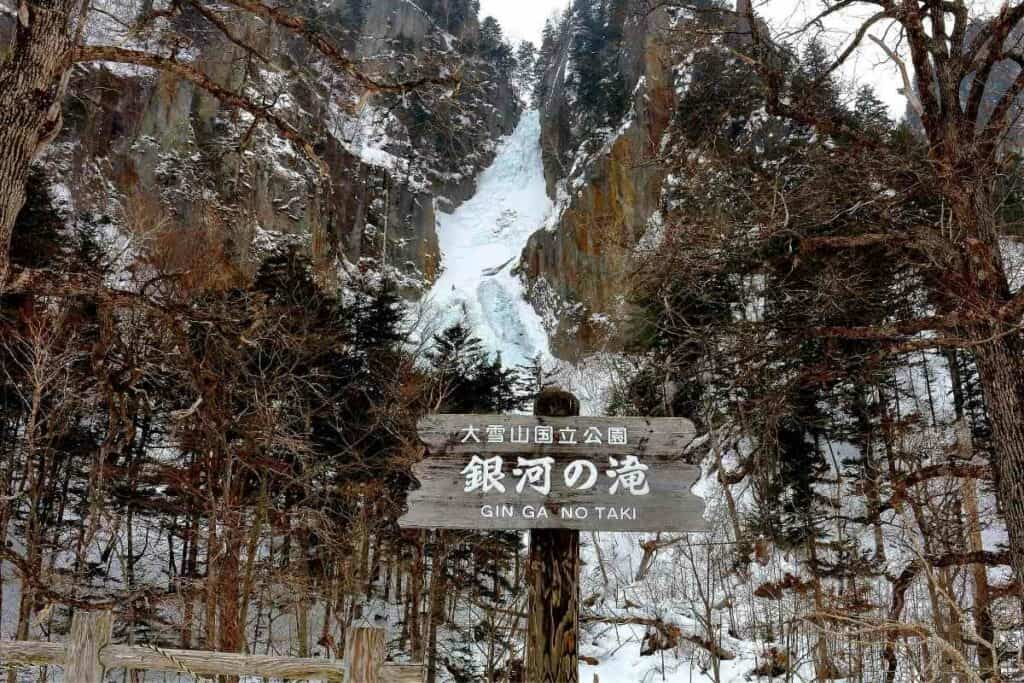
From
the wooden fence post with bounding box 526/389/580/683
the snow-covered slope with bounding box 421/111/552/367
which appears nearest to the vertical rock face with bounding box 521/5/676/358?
the snow-covered slope with bounding box 421/111/552/367

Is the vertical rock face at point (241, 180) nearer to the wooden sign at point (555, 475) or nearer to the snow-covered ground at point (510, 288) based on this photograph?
the snow-covered ground at point (510, 288)

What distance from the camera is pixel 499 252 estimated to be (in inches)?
Result: 1640

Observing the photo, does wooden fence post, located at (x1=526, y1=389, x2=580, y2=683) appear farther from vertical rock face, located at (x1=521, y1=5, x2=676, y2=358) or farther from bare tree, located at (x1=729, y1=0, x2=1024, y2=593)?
vertical rock face, located at (x1=521, y1=5, x2=676, y2=358)

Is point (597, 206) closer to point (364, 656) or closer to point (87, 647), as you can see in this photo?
point (87, 647)

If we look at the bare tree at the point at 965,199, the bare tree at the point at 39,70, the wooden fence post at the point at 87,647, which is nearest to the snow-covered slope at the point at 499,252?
the bare tree at the point at 965,199

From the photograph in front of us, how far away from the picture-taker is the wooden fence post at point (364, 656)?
3.08 m

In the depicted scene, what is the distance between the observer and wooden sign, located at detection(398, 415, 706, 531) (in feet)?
9.98

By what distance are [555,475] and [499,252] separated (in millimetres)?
39050

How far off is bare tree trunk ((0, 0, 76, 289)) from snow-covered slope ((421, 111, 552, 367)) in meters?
25.3

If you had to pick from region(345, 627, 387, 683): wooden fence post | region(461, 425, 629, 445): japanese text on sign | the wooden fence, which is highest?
region(461, 425, 629, 445): japanese text on sign

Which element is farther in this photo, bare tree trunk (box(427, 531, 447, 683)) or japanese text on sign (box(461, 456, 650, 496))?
bare tree trunk (box(427, 531, 447, 683))

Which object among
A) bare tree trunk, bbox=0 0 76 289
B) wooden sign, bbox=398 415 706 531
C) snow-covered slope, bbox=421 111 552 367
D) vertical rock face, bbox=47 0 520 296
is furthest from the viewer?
snow-covered slope, bbox=421 111 552 367

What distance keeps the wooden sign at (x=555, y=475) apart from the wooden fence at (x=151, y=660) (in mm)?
784

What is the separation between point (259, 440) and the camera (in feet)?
35.1
